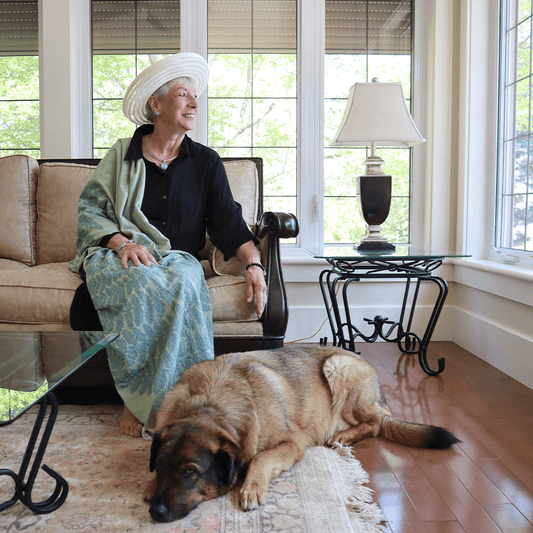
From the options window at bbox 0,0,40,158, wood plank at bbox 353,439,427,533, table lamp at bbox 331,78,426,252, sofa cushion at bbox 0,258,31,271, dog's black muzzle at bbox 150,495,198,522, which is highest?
window at bbox 0,0,40,158

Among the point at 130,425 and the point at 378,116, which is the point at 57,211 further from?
the point at 378,116

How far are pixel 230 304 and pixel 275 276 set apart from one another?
222 millimetres

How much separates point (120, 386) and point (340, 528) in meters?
0.96

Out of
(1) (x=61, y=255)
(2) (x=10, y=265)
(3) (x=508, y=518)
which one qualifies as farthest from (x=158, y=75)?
(3) (x=508, y=518)

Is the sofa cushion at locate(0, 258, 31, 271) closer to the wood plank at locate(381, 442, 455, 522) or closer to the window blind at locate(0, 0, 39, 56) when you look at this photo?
the window blind at locate(0, 0, 39, 56)

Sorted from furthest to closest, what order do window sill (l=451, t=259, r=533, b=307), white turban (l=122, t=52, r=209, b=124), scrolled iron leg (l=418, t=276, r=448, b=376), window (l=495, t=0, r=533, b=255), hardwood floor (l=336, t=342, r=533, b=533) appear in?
1. window (l=495, t=0, r=533, b=255)
2. scrolled iron leg (l=418, t=276, r=448, b=376)
3. window sill (l=451, t=259, r=533, b=307)
4. white turban (l=122, t=52, r=209, b=124)
5. hardwood floor (l=336, t=342, r=533, b=533)

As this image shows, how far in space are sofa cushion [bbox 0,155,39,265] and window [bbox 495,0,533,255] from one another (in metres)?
2.47

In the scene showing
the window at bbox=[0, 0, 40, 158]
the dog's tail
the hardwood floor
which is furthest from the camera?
the window at bbox=[0, 0, 40, 158]

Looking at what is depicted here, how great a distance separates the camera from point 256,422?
153 centimetres

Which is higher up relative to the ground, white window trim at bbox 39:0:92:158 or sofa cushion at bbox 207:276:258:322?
white window trim at bbox 39:0:92:158

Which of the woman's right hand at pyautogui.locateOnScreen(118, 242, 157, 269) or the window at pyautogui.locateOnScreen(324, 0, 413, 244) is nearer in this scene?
the woman's right hand at pyautogui.locateOnScreen(118, 242, 157, 269)

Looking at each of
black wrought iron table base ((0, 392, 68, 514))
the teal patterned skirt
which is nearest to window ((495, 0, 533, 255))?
the teal patterned skirt

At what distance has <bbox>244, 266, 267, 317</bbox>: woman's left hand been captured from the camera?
2.12m

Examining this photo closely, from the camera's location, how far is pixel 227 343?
7.07 feet
